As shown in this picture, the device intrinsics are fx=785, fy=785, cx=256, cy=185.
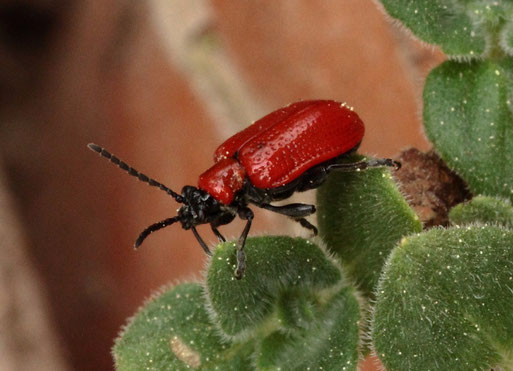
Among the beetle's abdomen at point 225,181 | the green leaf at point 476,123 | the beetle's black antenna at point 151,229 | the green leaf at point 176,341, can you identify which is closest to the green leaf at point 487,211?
the green leaf at point 476,123

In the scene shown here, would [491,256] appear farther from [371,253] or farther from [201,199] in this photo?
[201,199]

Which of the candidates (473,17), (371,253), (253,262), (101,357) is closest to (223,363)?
(253,262)

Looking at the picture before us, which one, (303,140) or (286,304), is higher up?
(303,140)

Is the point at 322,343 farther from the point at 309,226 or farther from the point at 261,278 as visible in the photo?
the point at 309,226

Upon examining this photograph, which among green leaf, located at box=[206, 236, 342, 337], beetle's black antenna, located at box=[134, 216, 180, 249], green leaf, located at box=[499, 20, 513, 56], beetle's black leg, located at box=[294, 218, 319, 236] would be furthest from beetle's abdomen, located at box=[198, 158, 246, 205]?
green leaf, located at box=[499, 20, 513, 56]

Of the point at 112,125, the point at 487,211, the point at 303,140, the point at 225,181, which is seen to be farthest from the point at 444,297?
the point at 112,125

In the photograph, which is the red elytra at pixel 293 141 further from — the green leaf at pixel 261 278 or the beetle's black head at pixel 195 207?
the green leaf at pixel 261 278

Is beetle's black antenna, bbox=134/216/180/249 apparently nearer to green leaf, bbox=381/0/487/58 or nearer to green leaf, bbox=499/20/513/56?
green leaf, bbox=381/0/487/58

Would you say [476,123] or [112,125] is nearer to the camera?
[476,123]
